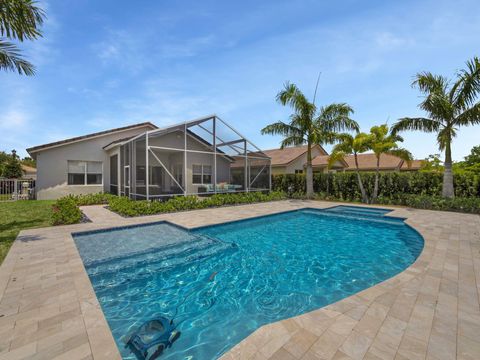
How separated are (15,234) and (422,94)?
1833cm

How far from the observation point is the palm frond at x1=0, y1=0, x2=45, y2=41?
20.8 ft

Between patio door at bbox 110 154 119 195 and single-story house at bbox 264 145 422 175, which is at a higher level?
single-story house at bbox 264 145 422 175

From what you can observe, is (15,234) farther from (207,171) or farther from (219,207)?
(207,171)

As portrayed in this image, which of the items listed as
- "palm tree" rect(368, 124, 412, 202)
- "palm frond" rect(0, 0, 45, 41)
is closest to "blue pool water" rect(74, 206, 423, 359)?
"palm frond" rect(0, 0, 45, 41)

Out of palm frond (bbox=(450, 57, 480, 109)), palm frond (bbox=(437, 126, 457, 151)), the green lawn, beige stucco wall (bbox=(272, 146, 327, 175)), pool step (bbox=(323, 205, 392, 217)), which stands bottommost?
pool step (bbox=(323, 205, 392, 217))

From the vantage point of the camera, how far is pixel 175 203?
1153 centimetres

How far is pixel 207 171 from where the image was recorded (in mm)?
17844

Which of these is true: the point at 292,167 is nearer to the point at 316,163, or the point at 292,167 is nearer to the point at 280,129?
the point at 316,163

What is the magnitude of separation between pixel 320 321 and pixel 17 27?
10484mm

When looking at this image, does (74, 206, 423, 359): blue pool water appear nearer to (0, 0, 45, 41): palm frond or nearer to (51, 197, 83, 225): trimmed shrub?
(51, 197, 83, 225): trimmed shrub

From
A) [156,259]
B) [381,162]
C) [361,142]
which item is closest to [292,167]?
[361,142]

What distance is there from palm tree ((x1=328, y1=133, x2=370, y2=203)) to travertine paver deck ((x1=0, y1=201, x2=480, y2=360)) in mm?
10583

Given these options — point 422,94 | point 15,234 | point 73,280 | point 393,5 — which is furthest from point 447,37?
point 15,234

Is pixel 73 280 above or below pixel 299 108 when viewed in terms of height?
below
